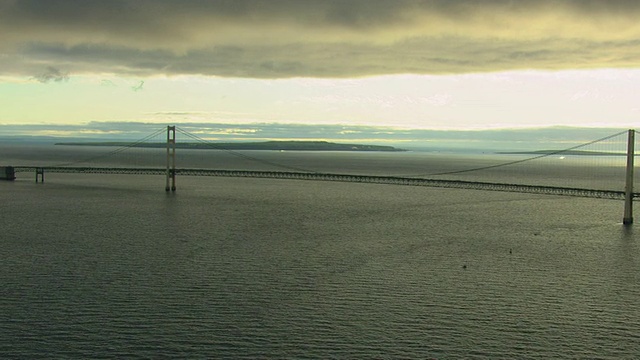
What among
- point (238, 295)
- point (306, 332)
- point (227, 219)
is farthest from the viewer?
point (227, 219)

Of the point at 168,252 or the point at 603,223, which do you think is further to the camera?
the point at 603,223

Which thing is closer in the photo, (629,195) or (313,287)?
(313,287)

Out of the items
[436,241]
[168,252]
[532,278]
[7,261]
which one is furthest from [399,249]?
[7,261]

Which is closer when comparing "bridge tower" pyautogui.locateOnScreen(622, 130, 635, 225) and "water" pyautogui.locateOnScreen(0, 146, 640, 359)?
"water" pyautogui.locateOnScreen(0, 146, 640, 359)

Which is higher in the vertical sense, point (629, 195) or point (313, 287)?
point (629, 195)

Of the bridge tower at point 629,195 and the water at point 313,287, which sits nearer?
the water at point 313,287

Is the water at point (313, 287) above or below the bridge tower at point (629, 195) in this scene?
below

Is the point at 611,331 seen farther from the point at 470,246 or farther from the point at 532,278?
the point at 470,246

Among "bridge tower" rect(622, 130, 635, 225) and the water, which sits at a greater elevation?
"bridge tower" rect(622, 130, 635, 225)
